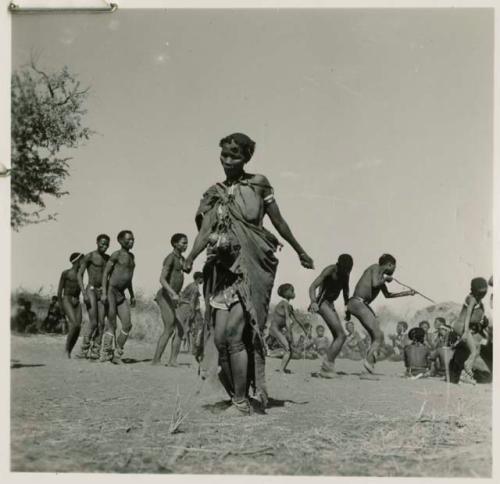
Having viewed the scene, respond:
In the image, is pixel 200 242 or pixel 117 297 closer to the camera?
pixel 200 242

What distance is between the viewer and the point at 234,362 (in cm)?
722

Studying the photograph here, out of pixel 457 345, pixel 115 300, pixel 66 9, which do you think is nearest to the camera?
pixel 66 9

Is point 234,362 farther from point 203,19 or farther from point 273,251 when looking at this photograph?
point 203,19

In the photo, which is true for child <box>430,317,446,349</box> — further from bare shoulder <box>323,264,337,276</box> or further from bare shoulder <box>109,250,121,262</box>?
bare shoulder <box>109,250,121,262</box>

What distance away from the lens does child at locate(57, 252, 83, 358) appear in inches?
303

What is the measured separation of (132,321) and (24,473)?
1.46 metres

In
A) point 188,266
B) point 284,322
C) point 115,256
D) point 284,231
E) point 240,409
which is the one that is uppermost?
point 284,231

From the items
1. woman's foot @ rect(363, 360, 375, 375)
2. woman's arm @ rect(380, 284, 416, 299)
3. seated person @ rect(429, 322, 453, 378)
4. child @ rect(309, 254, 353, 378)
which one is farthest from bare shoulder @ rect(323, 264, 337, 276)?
seated person @ rect(429, 322, 453, 378)

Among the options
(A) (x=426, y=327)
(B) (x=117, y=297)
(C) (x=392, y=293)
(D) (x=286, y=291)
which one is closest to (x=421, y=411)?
(A) (x=426, y=327)

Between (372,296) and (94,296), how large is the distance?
232 cm

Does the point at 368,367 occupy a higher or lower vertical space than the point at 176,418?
higher

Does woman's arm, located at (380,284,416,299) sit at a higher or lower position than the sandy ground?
higher

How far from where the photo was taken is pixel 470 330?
24.4ft

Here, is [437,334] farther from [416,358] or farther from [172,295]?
[172,295]
